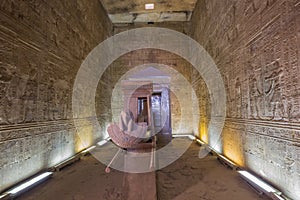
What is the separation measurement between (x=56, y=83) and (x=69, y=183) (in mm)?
2019

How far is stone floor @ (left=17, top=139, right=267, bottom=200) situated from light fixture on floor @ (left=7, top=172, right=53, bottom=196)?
0.08 m

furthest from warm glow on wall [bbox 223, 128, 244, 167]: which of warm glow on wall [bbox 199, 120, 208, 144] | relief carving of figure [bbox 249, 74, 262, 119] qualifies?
warm glow on wall [bbox 199, 120, 208, 144]

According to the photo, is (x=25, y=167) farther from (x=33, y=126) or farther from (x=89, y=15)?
(x=89, y=15)

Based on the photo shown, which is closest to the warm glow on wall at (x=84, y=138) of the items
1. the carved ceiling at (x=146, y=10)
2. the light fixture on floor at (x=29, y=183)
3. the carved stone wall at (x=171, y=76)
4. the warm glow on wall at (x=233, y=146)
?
the light fixture on floor at (x=29, y=183)

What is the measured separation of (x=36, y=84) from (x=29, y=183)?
155cm

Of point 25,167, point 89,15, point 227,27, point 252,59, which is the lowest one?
point 25,167

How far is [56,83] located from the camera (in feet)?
12.4

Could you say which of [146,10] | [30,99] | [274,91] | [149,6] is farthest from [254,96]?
[146,10]

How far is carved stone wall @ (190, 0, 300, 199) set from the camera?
77.9 inches

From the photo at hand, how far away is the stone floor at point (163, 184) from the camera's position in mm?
2238

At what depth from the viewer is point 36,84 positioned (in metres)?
3.12

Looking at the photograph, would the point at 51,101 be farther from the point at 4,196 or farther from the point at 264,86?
the point at 264,86

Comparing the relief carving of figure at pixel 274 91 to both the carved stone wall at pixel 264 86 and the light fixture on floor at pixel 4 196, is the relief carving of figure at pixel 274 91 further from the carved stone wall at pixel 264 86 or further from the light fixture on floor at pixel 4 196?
the light fixture on floor at pixel 4 196

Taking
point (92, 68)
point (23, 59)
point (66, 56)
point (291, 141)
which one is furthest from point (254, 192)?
point (92, 68)
